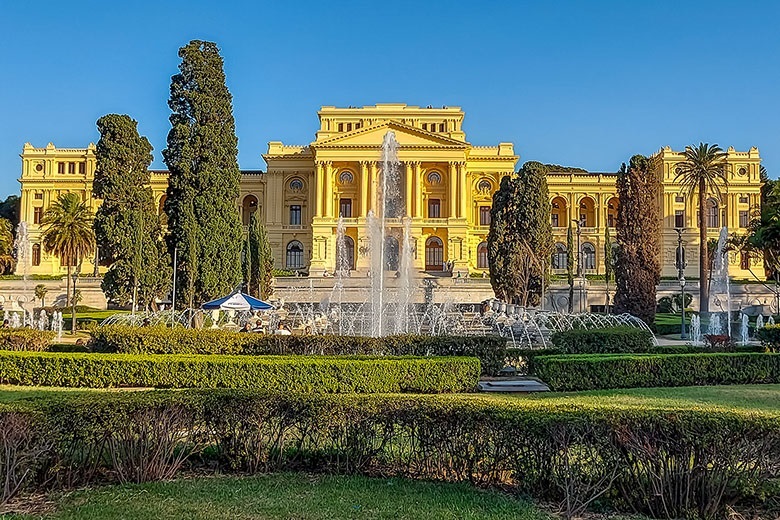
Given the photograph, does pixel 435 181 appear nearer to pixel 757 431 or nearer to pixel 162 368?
pixel 162 368

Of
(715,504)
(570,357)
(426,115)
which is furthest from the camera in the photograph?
(426,115)

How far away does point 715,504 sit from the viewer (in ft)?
17.3

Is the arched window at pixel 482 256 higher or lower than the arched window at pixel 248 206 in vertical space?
lower

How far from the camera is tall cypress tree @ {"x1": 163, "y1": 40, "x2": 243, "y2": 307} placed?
24016 mm

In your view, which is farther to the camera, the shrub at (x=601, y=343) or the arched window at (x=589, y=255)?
the arched window at (x=589, y=255)

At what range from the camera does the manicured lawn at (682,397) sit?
35.4 feet

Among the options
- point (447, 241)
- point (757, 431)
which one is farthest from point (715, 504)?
point (447, 241)

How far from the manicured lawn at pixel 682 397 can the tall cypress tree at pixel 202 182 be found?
15.3 m

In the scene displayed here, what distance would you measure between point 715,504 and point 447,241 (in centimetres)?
5355

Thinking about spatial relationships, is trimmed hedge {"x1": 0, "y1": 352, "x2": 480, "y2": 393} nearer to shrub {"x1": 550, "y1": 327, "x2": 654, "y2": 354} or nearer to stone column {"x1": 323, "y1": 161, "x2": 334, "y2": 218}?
shrub {"x1": 550, "y1": 327, "x2": 654, "y2": 354}

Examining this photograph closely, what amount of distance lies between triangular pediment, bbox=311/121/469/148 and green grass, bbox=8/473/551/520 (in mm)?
53915

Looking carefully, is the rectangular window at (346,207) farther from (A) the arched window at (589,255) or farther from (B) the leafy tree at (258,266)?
(B) the leafy tree at (258,266)

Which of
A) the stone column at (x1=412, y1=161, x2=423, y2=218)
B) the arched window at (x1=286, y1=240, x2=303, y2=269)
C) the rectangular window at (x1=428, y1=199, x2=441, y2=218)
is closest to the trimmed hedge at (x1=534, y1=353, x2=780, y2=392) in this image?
the stone column at (x1=412, y1=161, x2=423, y2=218)

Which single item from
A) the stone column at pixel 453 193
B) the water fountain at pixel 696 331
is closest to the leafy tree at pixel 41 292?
the stone column at pixel 453 193
